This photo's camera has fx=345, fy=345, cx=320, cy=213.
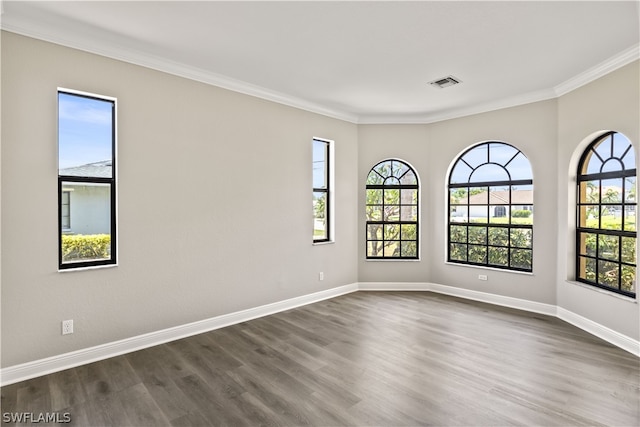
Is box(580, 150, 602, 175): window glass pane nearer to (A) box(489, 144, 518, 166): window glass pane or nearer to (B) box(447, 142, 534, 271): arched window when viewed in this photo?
(B) box(447, 142, 534, 271): arched window

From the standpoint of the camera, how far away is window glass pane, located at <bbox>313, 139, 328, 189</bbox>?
5.37 metres

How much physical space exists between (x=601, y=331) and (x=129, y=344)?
497 cm

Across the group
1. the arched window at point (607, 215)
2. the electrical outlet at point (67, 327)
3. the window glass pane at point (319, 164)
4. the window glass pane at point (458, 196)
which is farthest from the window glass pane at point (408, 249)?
the electrical outlet at point (67, 327)

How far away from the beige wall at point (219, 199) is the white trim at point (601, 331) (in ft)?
0.30

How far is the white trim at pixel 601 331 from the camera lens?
3.37 meters

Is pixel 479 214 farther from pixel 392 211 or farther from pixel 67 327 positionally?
pixel 67 327

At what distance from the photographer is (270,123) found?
15.2ft

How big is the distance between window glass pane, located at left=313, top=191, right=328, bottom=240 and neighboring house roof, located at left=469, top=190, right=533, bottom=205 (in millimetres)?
2330

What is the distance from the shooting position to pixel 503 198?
514 centimetres

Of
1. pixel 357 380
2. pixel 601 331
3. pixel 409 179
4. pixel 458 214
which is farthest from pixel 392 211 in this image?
pixel 357 380

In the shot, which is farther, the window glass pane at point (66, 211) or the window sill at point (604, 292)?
the window sill at point (604, 292)

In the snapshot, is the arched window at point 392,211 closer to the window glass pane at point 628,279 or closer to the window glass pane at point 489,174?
the window glass pane at point 489,174

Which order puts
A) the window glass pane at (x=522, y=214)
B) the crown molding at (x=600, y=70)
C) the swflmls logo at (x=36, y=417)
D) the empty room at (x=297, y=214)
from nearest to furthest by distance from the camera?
the swflmls logo at (x=36, y=417) < the empty room at (x=297, y=214) < the crown molding at (x=600, y=70) < the window glass pane at (x=522, y=214)

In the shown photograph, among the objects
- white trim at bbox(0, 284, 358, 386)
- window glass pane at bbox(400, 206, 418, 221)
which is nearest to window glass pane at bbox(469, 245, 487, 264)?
window glass pane at bbox(400, 206, 418, 221)
